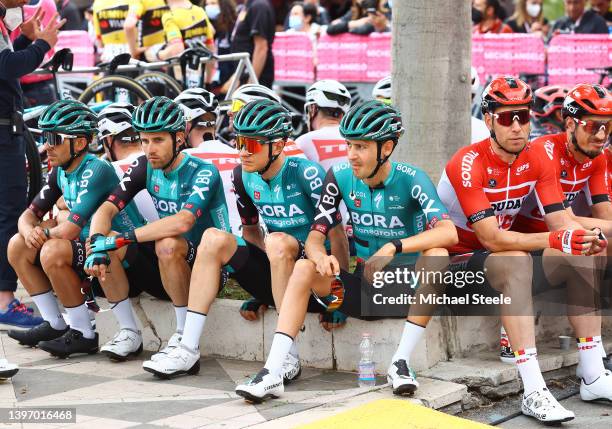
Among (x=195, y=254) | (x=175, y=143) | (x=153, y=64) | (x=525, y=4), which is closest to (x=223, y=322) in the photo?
(x=195, y=254)

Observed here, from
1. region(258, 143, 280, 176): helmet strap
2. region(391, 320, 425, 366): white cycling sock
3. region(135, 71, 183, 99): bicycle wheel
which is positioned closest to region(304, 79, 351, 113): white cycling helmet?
region(258, 143, 280, 176): helmet strap

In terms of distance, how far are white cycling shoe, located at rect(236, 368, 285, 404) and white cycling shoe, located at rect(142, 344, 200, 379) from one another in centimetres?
77

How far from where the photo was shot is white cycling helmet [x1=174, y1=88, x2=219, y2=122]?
9234 mm

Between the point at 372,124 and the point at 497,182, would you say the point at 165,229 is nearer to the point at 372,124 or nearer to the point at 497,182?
the point at 372,124

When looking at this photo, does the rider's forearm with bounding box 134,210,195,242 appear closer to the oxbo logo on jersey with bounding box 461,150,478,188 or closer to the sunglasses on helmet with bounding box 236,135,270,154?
the sunglasses on helmet with bounding box 236,135,270,154

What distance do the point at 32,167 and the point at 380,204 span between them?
4409 millimetres

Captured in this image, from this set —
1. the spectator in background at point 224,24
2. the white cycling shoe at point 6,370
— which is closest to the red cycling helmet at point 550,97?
the spectator in background at point 224,24

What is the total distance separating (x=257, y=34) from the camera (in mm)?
15508

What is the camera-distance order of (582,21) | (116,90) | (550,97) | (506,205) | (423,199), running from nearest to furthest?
(423,199) < (506,205) < (550,97) < (116,90) < (582,21)

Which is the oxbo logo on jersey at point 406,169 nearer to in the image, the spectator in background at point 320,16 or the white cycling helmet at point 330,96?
the white cycling helmet at point 330,96

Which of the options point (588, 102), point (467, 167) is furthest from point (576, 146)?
point (467, 167)

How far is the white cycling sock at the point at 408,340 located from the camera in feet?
21.6

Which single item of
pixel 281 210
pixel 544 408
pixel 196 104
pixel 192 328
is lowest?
pixel 544 408

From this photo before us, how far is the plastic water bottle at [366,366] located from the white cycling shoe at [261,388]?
54 centimetres
